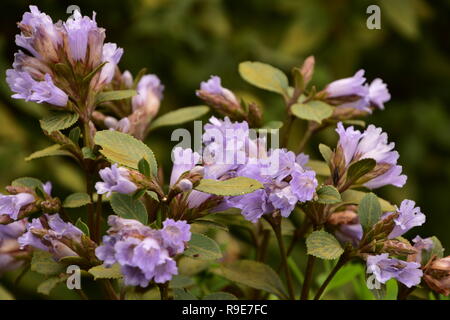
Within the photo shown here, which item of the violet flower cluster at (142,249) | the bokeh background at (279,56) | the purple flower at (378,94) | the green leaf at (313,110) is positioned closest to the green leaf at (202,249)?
the violet flower cluster at (142,249)

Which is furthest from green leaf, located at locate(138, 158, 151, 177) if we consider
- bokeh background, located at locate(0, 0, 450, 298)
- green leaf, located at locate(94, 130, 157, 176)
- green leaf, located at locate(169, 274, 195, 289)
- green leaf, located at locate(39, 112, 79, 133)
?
bokeh background, located at locate(0, 0, 450, 298)

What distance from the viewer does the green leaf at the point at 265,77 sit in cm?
103

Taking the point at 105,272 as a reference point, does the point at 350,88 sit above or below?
above

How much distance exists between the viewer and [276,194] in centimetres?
77

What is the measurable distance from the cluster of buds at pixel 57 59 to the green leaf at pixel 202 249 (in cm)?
22

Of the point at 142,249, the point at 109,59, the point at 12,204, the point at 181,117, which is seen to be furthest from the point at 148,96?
the point at 142,249

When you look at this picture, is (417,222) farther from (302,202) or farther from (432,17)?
(432,17)

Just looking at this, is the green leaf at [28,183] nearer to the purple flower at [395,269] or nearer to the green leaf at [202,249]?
the green leaf at [202,249]

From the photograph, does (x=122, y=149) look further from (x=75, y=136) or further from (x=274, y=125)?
(x=274, y=125)

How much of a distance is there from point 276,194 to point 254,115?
22cm

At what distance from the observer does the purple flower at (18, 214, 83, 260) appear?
77cm

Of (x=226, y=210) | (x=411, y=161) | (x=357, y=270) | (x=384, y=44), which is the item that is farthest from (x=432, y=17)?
(x=226, y=210)

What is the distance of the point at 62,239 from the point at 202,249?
159mm

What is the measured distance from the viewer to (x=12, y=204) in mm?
821
